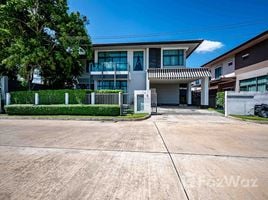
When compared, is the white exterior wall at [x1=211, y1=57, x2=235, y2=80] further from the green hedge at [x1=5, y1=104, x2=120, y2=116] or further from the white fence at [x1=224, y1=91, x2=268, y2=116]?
the green hedge at [x1=5, y1=104, x2=120, y2=116]

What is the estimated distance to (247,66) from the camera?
20984 millimetres

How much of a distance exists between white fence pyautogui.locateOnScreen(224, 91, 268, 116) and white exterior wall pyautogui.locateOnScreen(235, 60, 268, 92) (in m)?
3.54

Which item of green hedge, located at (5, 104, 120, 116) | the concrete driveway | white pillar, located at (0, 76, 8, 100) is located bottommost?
the concrete driveway

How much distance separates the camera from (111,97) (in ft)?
54.5

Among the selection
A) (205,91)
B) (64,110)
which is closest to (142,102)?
(64,110)

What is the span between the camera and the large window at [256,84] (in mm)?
18033

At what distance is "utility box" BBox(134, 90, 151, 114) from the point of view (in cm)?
1655

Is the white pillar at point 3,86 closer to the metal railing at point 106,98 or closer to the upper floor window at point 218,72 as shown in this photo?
the metal railing at point 106,98

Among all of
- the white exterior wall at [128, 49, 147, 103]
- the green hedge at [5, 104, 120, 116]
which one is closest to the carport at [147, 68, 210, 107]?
the white exterior wall at [128, 49, 147, 103]

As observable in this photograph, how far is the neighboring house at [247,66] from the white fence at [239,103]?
9.62ft

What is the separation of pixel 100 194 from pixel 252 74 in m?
21.6

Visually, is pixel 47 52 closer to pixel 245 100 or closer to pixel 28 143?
pixel 28 143

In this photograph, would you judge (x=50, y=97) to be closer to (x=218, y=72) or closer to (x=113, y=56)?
(x=113, y=56)

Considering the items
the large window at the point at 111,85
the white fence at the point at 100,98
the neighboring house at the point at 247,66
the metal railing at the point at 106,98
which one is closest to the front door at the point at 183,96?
the neighboring house at the point at 247,66
